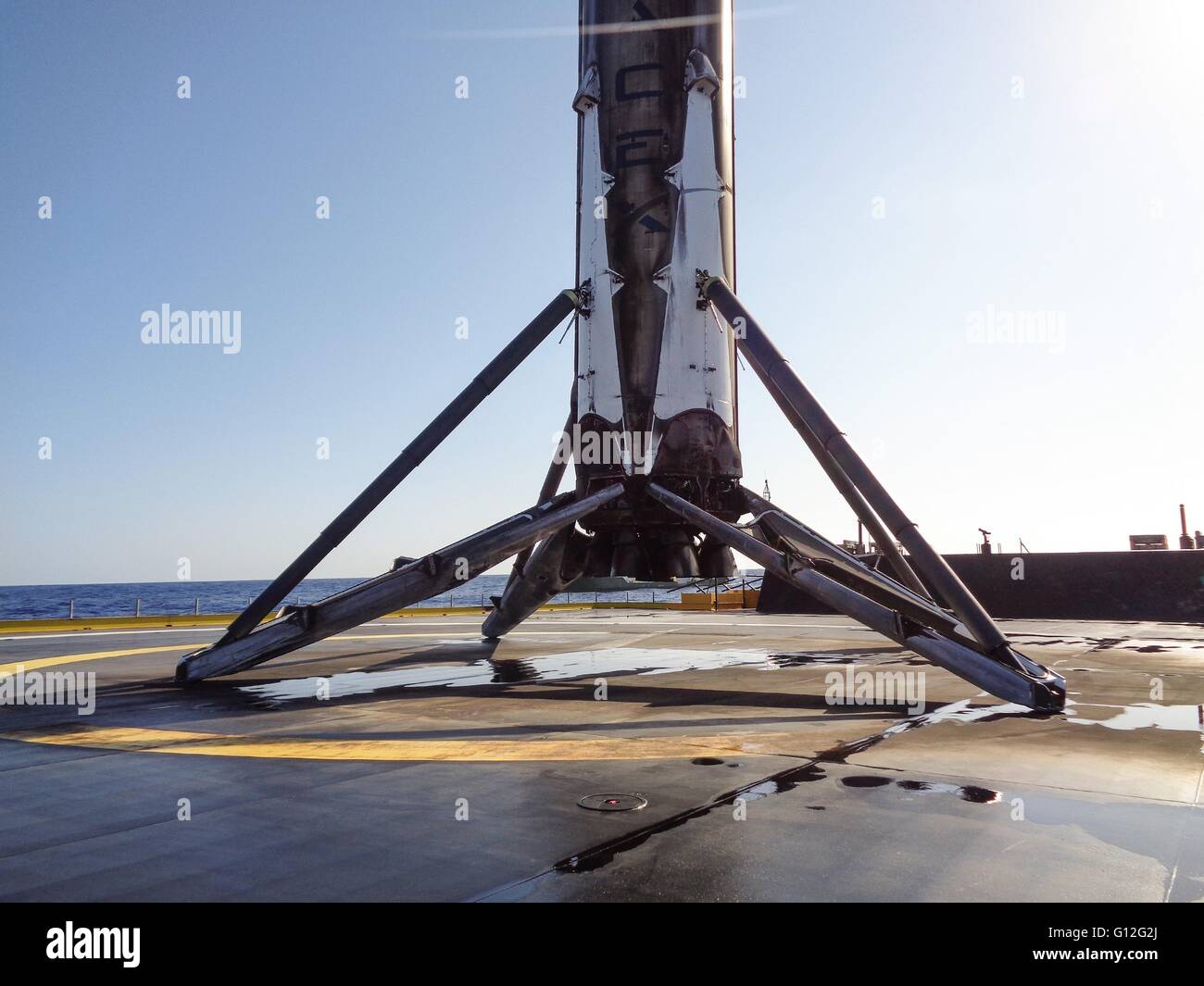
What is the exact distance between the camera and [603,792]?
5867 millimetres

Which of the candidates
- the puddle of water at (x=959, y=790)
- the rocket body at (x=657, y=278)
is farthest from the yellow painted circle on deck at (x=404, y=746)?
the rocket body at (x=657, y=278)

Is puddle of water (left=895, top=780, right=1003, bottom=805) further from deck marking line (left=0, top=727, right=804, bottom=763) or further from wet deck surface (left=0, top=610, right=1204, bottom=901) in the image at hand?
deck marking line (left=0, top=727, right=804, bottom=763)

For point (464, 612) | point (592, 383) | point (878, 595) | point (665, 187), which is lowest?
point (464, 612)

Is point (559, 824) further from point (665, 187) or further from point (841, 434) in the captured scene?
point (665, 187)

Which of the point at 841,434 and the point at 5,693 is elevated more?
the point at 841,434

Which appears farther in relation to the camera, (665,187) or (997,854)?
(665,187)

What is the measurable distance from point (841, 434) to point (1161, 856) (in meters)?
7.60

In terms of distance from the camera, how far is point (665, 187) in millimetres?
14547
